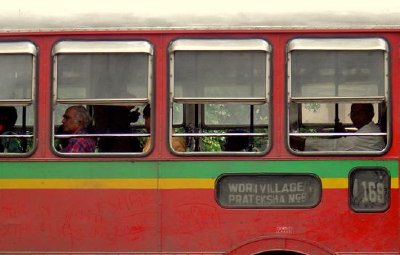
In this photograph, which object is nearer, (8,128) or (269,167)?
(269,167)

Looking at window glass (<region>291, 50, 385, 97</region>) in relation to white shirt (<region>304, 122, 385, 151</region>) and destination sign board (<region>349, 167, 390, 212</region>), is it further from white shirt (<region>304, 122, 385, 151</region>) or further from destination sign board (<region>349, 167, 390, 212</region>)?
destination sign board (<region>349, 167, 390, 212</region>)

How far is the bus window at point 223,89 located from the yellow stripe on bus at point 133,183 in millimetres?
245

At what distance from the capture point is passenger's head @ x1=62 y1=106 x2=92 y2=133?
662cm

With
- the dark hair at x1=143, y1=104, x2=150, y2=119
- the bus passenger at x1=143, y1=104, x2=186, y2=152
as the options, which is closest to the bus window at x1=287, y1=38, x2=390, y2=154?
the bus passenger at x1=143, y1=104, x2=186, y2=152

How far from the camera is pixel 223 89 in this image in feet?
21.4

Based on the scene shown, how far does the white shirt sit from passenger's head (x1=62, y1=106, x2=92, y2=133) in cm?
176

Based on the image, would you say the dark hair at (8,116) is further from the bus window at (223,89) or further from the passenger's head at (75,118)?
the bus window at (223,89)

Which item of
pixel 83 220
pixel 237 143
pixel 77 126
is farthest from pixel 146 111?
pixel 83 220

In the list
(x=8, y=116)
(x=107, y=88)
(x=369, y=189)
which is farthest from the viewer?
(x=8, y=116)

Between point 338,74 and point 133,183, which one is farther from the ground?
point 338,74

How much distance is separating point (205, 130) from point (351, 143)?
1.16 meters

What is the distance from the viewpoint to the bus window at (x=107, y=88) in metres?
6.58

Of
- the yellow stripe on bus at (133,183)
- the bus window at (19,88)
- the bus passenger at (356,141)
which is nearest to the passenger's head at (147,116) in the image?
the yellow stripe on bus at (133,183)

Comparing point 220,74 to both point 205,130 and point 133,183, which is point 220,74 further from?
point 133,183
